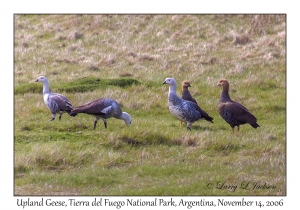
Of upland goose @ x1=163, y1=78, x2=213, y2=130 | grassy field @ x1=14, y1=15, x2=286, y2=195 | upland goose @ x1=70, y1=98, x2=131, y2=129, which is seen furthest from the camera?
upland goose @ x1=163, y1=78, x2=213, y2=130

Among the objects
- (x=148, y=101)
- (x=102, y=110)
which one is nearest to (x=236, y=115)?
(x=102, y=110)

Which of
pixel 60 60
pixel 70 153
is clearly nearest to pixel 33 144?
pixel 70 153

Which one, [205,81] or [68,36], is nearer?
[205,81]

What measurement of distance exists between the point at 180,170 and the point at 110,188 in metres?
1.44

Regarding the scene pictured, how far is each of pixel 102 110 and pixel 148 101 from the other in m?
2.62

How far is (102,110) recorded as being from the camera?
44.0ft

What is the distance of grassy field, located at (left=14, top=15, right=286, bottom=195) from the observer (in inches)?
407

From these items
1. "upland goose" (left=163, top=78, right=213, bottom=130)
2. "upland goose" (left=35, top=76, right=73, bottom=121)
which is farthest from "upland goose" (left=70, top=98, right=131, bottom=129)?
"upland goose" (left=163, top=78, right=213, bottom=130)

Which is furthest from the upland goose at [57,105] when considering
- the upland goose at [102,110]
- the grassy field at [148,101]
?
the upland goose at [102,110]

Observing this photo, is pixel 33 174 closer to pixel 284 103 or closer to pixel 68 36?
pixel 284 103

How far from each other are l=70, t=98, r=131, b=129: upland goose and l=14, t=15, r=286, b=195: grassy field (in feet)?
0.91

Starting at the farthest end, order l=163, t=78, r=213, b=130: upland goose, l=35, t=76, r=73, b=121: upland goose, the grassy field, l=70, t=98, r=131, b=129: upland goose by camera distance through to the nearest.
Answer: l=35, t=76, r=73, b=121: upland goose < l=163, t=78, r=213, b=130: upland goose < l=70, t=98, r=131, b=129: upland goose < the grassy field

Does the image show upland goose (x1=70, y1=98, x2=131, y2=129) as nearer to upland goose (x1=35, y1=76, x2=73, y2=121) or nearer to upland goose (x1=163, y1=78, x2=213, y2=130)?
upland goose (x1=35, y1=76, x2=73, y2=121)

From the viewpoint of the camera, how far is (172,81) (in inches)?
563
